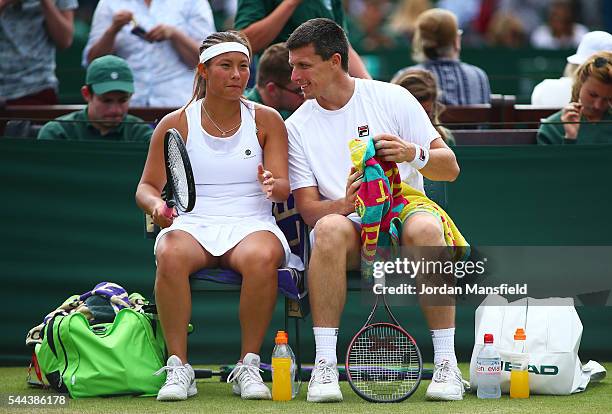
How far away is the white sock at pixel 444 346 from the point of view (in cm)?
547

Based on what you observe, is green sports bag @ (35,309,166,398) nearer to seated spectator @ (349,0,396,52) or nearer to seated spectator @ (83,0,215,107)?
seated spectator @ (83,0,215,107)

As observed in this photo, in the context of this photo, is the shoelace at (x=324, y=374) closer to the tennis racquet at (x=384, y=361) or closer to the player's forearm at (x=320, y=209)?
the tennis racquet at (x=384, y=361)

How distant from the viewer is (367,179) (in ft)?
17.7

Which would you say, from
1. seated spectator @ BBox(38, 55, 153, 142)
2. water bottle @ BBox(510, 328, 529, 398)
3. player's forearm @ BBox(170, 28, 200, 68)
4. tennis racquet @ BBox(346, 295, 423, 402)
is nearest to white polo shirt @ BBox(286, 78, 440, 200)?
tennis racquet @ BBox(346, 295, 423, 402)

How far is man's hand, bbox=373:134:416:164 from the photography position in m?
5.44

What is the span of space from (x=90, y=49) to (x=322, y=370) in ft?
13.8

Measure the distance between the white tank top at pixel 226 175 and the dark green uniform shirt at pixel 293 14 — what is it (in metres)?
1.81

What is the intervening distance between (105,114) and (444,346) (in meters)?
2.77

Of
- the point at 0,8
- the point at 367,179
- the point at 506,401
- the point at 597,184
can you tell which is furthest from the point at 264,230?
the point at 0,8

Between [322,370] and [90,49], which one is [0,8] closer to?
[90,49]

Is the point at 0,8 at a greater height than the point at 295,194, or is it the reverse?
the point at 0,8

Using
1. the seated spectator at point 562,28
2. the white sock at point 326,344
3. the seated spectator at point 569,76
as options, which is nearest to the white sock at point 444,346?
the white sock at point 326,344

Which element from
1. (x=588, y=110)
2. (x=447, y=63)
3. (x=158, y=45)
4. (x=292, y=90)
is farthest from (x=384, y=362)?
(x=158, y=45)

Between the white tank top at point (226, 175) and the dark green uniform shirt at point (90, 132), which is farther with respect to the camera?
the dark green uniform shirt at point (90, 132)
